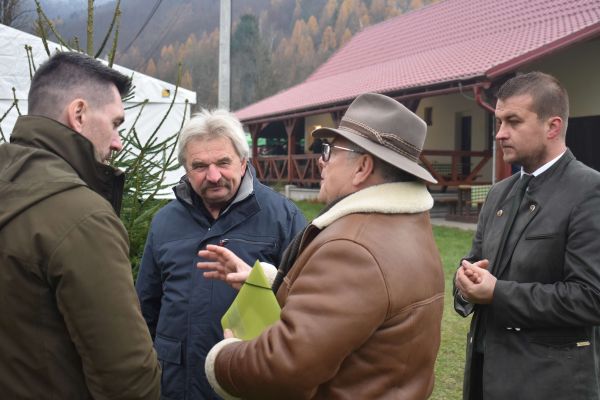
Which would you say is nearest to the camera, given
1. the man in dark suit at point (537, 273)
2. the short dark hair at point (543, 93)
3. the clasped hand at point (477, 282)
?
the man in dark suit at point (537, 273)

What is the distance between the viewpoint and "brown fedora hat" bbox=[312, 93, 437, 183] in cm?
181

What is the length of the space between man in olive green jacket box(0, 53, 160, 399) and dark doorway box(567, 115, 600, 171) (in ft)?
43.3

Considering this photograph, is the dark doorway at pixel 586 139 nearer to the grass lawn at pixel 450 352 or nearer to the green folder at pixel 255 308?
the grass lawn at pixel 450 352

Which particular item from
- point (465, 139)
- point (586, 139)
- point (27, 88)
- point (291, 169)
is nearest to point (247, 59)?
point (291, 169)

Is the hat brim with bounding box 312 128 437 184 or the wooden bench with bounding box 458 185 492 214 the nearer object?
the hat brim with bounding box 312 128 437 184

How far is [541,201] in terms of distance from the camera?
2.42 metres

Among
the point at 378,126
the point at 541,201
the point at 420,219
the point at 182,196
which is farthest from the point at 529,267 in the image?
the point at 182,196

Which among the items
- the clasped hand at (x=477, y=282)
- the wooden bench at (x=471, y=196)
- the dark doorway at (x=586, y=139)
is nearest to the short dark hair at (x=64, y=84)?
the clasped hand at (x=477, y=282)

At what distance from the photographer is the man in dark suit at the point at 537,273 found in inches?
88.5

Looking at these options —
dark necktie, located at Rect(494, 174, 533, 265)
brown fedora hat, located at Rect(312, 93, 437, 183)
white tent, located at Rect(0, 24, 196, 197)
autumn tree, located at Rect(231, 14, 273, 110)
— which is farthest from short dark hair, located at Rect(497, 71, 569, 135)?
autumn tree, located at Rect(231, 14, 273, 110)

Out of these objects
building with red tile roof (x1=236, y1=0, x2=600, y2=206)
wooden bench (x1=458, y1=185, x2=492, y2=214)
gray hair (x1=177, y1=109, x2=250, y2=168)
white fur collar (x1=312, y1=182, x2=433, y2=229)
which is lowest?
wooden bench (x1=458, y1=185, x2=492, y2=214)

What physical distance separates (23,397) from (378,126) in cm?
130

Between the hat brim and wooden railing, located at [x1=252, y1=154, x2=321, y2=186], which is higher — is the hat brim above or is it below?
above

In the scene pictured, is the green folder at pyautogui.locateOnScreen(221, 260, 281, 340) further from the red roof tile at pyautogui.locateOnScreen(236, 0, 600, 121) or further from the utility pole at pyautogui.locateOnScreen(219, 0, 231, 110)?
the red roof tile at pyautogui.locateOnScreen(236, 0, 600, 121)
